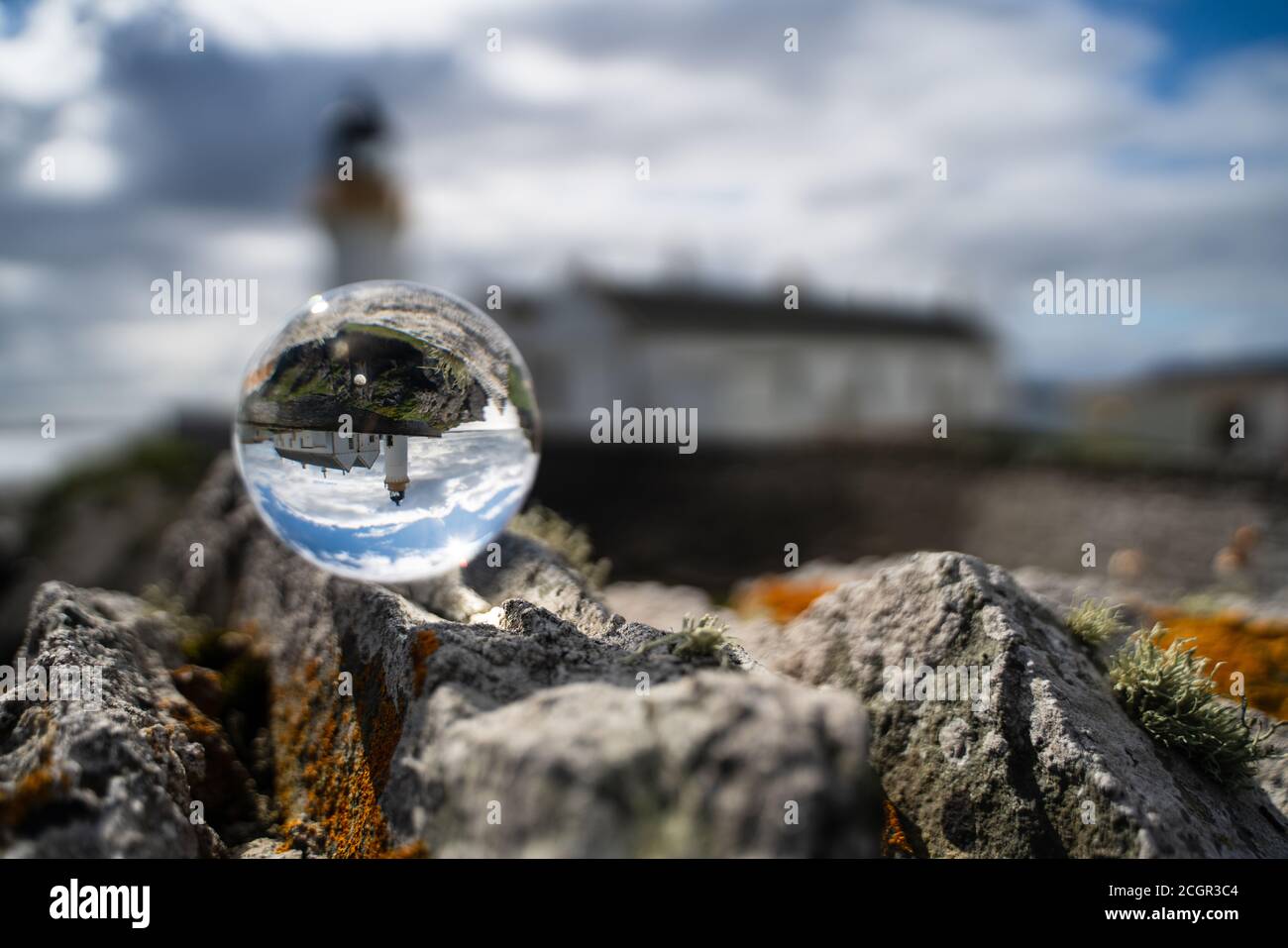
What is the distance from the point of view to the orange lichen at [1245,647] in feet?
18.8

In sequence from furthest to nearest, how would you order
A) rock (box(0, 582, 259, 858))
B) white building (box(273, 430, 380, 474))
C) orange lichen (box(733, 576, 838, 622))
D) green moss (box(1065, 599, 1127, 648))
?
orange lichen (box(733, 576, 838, 622)), green moss (box(1065, 599, 1127, 648)), white building (box(273, 430, 380, 474)), rock (box(0, 582, 259, 858))

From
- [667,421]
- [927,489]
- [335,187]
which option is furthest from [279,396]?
[335,187]

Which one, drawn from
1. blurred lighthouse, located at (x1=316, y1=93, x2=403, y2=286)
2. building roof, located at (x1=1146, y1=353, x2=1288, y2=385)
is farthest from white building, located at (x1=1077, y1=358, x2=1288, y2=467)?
blurred lighthouse, located at (x1=316, y1=93, x2=403, y2=286)

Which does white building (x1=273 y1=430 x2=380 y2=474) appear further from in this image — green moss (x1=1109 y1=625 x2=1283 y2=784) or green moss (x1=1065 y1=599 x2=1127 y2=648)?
green moss (x1=1109 y1=625 x2=1283 y2=784)

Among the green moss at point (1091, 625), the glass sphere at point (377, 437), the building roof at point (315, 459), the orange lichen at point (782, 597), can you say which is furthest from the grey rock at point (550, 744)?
the orange lichen at point (782, 597)

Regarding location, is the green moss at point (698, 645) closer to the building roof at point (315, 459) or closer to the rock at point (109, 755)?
the building roof at point (315, 459)

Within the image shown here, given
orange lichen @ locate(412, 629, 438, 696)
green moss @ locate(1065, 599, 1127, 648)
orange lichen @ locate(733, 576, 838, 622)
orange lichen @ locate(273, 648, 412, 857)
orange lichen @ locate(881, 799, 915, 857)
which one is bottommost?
orange lichen @ locate(881, 799, 915, 857)

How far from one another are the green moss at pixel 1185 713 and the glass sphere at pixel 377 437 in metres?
3.67

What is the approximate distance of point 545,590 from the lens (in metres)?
5.38

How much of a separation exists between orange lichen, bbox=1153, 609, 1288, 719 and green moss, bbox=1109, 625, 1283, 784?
0.84 m

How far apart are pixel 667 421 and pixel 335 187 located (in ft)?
48.5

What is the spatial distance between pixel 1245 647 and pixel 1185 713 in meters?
1.99

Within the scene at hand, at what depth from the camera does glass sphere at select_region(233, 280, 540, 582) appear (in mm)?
4551

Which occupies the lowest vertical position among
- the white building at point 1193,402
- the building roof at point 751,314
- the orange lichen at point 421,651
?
the orange lichen at point 421,651
